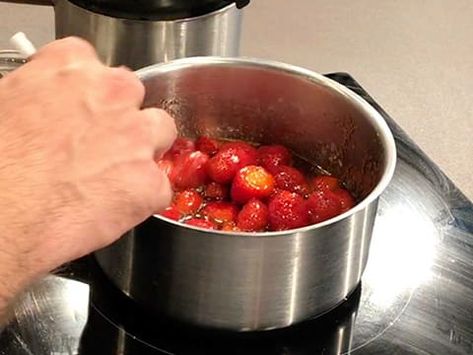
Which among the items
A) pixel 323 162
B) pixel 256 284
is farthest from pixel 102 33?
pixel 256 284

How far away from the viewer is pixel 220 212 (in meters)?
0.93

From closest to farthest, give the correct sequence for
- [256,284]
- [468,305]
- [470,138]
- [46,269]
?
[46,269] → [256,284] → [468,305] → [470,138]

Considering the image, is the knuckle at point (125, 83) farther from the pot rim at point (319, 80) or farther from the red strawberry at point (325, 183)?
the red strawberry at point (325, 183)

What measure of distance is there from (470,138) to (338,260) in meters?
0.68

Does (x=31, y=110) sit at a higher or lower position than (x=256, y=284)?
higher

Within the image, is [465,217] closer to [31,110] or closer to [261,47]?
[31,110]

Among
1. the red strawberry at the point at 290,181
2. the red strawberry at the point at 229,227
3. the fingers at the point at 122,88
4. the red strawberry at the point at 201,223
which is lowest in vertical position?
the red strawberry at the point at 229,227

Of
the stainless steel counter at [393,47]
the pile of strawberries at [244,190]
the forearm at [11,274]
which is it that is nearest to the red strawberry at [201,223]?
the pile of strawberries at [244,190]

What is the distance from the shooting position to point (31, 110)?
2.40 ft

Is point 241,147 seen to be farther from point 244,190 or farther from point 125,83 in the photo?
point 125,83

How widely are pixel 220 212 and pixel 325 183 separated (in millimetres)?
134

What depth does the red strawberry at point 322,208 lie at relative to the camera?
0.90 meters

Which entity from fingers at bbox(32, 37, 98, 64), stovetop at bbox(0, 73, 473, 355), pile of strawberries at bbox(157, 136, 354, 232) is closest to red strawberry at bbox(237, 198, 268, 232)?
pile of strawberries at bbox(157, 136, 354, 232)

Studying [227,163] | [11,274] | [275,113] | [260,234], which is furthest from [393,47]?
A: [11,274]
